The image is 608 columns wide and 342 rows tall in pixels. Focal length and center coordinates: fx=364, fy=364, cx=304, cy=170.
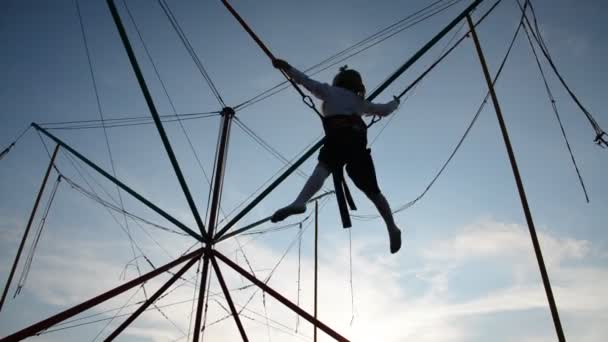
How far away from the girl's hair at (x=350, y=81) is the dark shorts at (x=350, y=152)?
1.47ft

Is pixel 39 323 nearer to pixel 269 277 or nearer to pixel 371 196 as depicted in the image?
pixel 371 196

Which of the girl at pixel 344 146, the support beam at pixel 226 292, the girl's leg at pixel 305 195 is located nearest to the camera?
the girl's leg at pixel 305 195

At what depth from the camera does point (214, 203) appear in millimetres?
6629

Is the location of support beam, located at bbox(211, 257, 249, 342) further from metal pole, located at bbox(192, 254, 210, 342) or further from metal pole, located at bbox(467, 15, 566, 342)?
metal pole, located at bbox(467, 15, 566, 342)

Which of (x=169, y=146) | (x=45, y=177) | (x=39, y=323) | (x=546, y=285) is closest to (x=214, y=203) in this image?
(x=169, y=146)

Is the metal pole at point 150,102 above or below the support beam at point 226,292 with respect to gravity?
above

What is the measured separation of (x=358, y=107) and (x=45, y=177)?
7.63 meters

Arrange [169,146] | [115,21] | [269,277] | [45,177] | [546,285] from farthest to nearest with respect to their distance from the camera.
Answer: [269,277]
[45,177]
[169,146]
[115,21]
[546,285]

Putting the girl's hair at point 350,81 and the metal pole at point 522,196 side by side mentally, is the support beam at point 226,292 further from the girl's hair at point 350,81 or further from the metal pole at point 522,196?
the metal pole at point 522,196

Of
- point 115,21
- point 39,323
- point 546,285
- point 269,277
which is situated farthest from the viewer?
point 269,277

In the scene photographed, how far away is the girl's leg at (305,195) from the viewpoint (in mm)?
3182

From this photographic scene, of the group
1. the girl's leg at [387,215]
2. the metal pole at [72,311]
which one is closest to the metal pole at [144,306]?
the metal pole at [72,311]

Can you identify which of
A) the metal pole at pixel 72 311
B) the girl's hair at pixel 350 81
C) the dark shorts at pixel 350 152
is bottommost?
the metal pole at pixel 72 311

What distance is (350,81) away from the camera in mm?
3863
